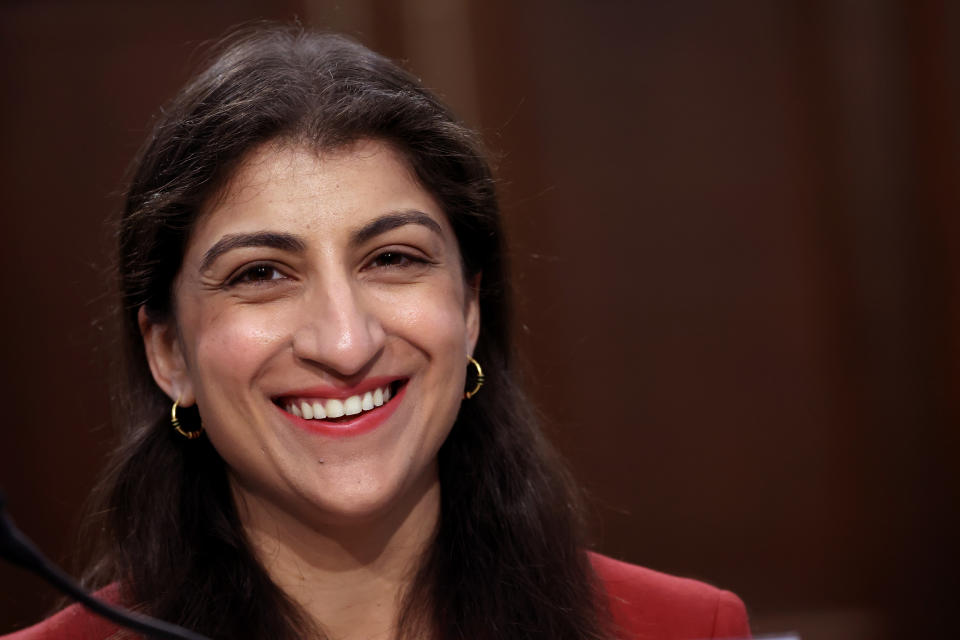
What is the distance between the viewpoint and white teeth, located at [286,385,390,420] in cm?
160

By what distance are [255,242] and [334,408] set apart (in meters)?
0.23

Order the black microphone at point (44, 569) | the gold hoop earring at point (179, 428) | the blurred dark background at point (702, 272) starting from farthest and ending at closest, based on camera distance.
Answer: the blurred dark background at point (702, 272)
the gold hoop earring at point (179, 428)
the black microphone at point (44, 569)

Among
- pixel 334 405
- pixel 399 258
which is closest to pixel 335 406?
pixel 334 405

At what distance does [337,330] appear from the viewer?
154 centimetres

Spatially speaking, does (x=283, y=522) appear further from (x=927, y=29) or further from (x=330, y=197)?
(x=927, y=29)

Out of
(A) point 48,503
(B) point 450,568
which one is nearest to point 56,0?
(A) point 48,503

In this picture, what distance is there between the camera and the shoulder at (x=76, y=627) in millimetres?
1762

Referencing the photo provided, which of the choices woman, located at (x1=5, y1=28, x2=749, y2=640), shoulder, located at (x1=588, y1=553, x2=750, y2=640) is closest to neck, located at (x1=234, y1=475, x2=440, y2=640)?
woman, located at (x1=5, y1=28, x2=749, y2=640)

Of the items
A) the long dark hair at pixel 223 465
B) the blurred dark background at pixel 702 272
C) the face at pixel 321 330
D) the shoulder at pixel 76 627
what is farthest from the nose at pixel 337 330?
the blurred dark background at pixel 702 272

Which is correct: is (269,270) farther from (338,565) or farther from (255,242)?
(338,565)

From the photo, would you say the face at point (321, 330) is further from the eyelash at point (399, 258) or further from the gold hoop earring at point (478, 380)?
the gold hoop earring at point (478, 380)

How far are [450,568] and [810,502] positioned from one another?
1499 mm

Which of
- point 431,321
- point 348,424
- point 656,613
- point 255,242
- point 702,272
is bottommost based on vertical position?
point 656,613

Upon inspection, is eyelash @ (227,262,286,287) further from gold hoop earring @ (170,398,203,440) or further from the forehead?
gold hoop earring @ (170,398,203,440)
